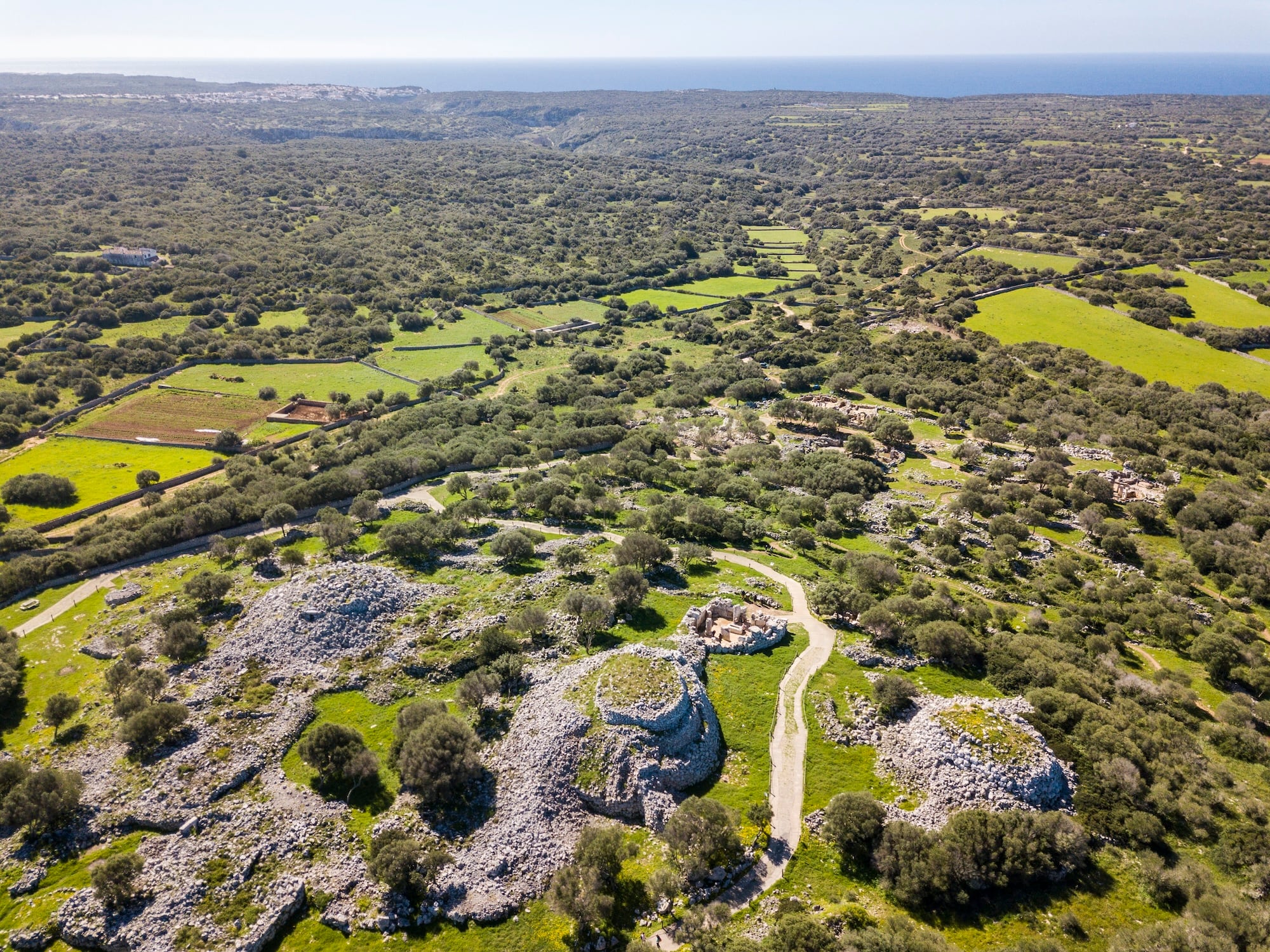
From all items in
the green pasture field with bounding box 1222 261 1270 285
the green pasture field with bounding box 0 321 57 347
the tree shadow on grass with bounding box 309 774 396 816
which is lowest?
the tree shadow on grass with bounding box 309 774 396 816

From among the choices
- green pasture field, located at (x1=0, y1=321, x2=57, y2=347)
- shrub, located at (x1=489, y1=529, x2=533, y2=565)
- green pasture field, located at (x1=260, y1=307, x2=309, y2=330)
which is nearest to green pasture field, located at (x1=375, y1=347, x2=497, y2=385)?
green pasture field, located at (x1=260, y1=307, x2=309, y2=330)

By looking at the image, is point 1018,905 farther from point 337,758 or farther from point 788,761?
point 337,758

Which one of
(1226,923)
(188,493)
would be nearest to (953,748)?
(1226,923)

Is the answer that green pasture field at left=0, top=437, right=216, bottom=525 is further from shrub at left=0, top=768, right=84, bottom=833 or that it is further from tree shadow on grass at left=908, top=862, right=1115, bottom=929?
tree shadow on grass at left=908, top=862, right=1115, bottom=929

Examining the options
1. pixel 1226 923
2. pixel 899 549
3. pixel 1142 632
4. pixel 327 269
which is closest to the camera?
pixel 1226 923

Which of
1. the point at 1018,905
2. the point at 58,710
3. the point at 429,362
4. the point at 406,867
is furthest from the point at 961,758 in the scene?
the point at 429,362

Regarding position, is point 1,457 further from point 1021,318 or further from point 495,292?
point 1021,318

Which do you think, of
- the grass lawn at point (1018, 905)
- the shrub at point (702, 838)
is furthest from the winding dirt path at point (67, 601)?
the grass lawn at point (1018, 905)
